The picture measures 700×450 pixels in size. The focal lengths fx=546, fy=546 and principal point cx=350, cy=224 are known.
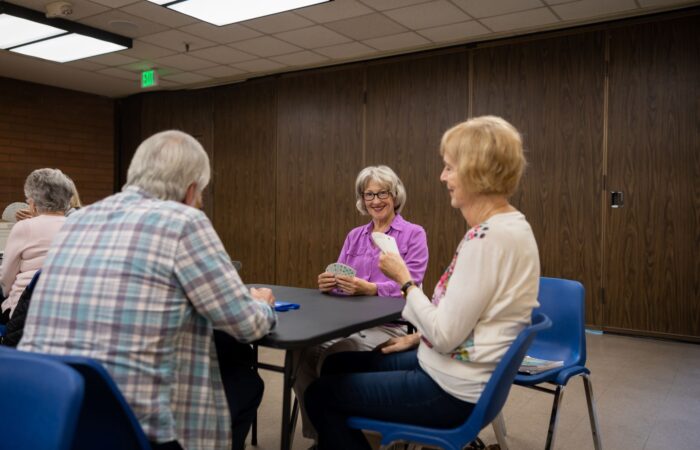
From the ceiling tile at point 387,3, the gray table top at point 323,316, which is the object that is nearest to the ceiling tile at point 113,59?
the ceiling tile at point 387,3

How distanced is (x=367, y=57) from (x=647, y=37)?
2780 millimetres

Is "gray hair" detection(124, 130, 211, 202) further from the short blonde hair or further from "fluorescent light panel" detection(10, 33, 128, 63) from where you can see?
"fluorescent light panel" detection(10, 33, 128, 63)

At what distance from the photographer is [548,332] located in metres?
2.38

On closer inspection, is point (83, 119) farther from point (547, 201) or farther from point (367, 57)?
point (547, 201)

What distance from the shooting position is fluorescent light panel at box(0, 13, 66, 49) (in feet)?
16.3

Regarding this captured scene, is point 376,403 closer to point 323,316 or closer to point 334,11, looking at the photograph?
point 323,316

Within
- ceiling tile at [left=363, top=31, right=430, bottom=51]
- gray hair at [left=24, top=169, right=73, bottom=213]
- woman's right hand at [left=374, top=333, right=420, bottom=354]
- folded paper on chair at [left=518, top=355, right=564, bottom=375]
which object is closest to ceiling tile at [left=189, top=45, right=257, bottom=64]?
ceiling tile at [left=363, top=31, right=430, bottom=51]

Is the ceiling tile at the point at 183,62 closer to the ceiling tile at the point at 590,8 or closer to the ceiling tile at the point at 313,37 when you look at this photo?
the ceiling tile at the point at 313,37

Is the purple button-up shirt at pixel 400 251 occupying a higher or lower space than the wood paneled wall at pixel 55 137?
lower

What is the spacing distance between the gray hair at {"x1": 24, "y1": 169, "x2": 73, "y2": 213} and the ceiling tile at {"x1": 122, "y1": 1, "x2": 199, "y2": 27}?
2518mm

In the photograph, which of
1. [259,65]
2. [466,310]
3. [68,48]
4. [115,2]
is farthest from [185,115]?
[466,310]

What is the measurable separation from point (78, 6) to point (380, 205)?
12.0ft

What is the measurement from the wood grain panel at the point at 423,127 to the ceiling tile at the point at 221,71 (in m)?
1.75

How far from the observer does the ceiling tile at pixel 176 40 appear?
17.8 feet
